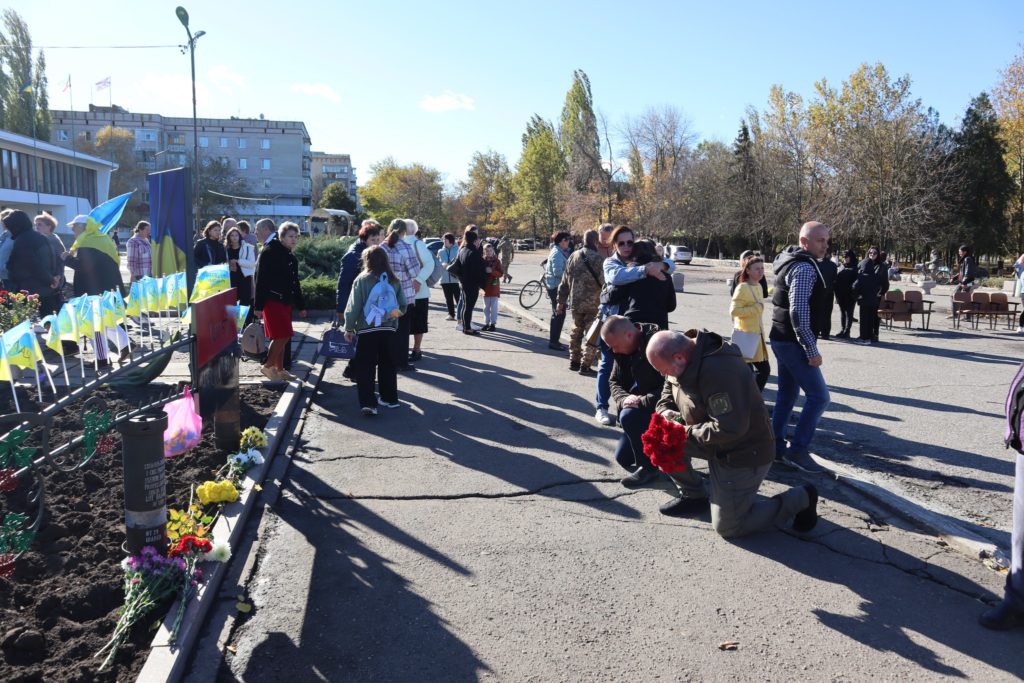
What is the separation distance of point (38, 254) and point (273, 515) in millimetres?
7053

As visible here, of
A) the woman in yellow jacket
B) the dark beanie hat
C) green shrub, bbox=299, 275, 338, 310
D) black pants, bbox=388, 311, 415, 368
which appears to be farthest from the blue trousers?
green shrub, bbox=299, 275, 338, 310

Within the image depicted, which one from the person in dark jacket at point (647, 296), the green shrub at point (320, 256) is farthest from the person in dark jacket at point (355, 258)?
the green shrub at point (320, 256)

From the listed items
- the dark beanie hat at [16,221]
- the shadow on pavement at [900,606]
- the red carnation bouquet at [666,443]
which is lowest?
the shadow on pavement at [900,606]

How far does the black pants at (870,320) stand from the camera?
13955 millimetres

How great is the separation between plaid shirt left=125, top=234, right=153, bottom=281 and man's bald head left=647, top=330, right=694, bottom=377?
9899 millimetres

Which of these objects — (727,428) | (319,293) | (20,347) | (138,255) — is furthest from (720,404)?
(319,293)

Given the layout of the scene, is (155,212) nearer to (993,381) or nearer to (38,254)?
(38,254)

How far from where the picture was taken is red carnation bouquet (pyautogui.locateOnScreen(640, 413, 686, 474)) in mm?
4551

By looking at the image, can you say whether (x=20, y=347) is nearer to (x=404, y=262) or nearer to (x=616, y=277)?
(x=616, y=277)

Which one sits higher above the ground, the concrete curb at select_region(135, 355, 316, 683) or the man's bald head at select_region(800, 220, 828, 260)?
the man's bald head at select_region(800, 220, 828, 260)

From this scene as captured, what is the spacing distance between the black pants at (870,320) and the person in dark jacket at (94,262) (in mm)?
12412

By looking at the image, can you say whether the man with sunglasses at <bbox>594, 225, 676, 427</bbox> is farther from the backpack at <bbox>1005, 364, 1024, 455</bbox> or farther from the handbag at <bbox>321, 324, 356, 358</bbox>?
the backpack at <bbox>1005, 364, 1024, 455</bbox>

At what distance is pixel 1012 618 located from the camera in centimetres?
378

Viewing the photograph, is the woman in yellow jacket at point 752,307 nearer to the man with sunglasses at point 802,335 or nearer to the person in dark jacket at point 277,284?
the man with sunglasses at point 802,335
